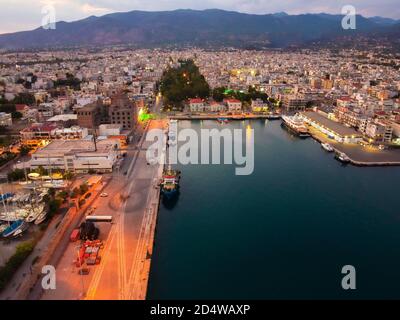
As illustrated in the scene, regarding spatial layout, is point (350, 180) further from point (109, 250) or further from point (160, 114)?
point (160, 114)

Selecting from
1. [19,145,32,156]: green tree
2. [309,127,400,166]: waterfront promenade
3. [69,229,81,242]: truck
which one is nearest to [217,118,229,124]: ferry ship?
[309,127,400,166]: waterfront promenade

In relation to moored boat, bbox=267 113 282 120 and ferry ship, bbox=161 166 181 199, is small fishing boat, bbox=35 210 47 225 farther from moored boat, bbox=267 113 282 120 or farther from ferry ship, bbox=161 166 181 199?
moored boat, bbox=267 113 282 120

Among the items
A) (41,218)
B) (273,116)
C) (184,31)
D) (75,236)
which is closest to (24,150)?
(41,218)

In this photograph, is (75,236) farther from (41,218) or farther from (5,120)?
(5,120)

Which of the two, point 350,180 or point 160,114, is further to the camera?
point 160,114

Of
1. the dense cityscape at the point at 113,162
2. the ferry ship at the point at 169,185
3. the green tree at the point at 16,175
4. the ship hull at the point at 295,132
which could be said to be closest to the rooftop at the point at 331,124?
the dense cityscape at the point at 113,162
